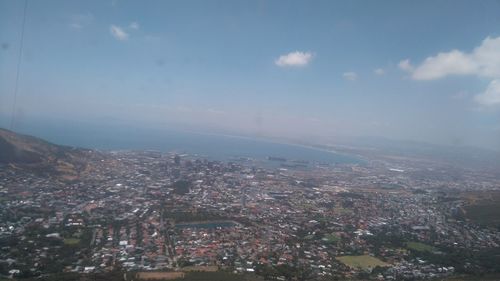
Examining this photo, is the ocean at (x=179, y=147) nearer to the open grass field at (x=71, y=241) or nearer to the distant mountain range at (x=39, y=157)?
the distant mountain range at (x=39, y=157)

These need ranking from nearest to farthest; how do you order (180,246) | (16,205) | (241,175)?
(180,246) < (16,205) < (241,175)

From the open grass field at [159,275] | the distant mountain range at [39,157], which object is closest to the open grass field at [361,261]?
the open grass field at [159,275]

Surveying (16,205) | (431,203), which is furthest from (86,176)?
(431,203)

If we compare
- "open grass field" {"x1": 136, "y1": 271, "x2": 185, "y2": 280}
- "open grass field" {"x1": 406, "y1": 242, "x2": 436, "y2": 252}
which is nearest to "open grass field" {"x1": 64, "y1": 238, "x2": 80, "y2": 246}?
"open grass field" {"x1": 136, "y1": 271, "x2": 185, "y2": 280}

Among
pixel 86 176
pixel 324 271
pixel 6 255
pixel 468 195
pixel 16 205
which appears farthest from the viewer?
pixel 468 195

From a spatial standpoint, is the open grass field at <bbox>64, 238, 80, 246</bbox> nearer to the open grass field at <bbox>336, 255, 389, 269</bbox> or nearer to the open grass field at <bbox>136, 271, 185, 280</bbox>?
the open grass field at <bbox>136, 271, 185, 280</bbox>

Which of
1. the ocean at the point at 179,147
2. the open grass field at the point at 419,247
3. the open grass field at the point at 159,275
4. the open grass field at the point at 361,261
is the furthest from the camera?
the ocean at the point at 179,147

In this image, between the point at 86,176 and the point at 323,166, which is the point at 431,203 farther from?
the point at 86,176
